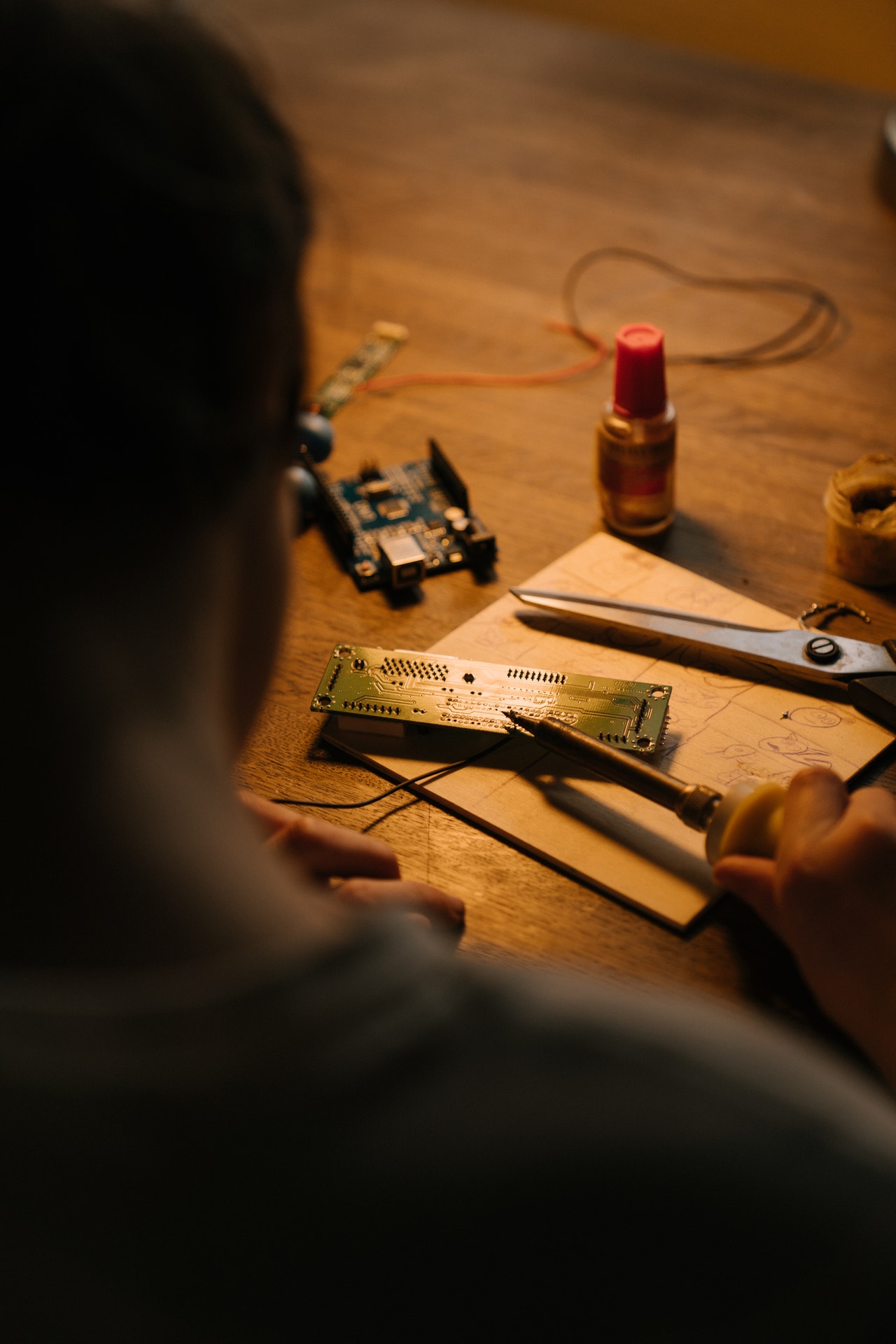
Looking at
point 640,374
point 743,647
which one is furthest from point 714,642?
point 640,374

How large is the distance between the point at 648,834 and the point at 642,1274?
0.41 meters

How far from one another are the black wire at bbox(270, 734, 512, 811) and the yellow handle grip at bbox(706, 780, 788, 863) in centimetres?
19

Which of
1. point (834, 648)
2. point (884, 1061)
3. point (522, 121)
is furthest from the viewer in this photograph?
point (522, 121)

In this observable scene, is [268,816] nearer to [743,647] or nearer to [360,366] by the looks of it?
[743,647]

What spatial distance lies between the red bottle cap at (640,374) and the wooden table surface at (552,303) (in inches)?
5.2

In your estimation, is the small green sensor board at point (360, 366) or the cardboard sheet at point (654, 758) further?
the small green sensor board at point (360, 366)

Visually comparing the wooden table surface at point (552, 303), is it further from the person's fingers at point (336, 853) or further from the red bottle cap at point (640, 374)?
the red bottle cap at point (640, 374)

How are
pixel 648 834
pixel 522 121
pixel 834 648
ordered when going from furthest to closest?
pixel 522 121
pixel 834 648
pixel 648 834

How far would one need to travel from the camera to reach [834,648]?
803mm

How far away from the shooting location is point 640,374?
Answer: 34.9 inches

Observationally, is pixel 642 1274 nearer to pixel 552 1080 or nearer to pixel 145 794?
pixel 552 1080

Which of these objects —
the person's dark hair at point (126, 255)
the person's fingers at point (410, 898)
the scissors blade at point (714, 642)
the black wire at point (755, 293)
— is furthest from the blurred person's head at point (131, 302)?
the black wire at point (755, 293)

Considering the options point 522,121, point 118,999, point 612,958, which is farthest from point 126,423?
point 522,121

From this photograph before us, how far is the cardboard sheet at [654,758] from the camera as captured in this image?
0.68m
